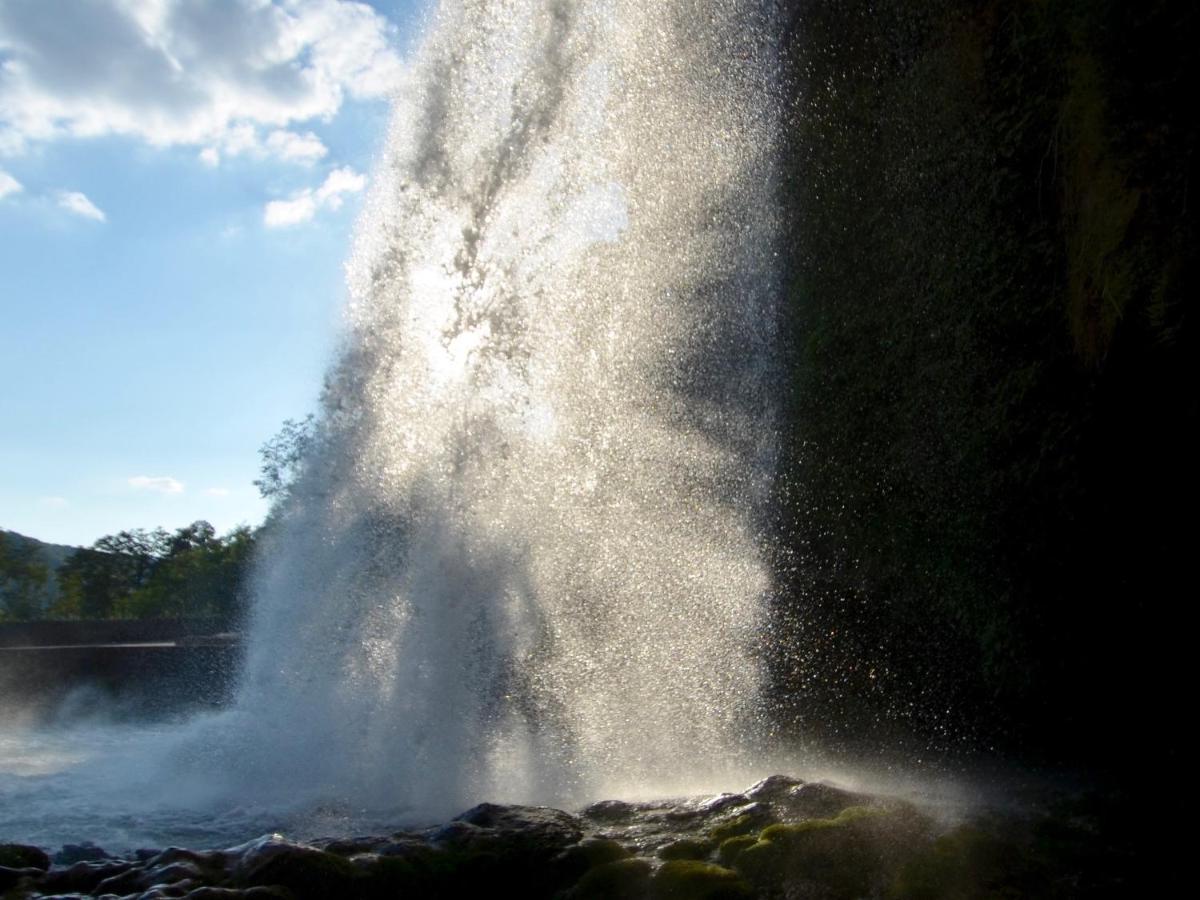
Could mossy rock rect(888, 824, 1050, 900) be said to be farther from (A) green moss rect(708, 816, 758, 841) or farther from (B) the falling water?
(B) the falling water

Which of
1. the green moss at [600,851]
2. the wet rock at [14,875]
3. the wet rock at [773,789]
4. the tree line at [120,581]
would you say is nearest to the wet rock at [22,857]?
the wet rock at [14,875]

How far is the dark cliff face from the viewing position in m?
6.65

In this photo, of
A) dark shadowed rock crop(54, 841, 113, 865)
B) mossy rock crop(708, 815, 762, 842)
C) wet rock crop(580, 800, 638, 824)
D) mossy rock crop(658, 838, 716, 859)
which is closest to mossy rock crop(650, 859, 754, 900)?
mossy rock crop(658, 838, 716, 859)

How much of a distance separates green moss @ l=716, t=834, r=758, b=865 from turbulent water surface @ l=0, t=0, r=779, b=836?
11.4ft

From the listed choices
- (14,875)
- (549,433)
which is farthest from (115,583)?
(14,875)

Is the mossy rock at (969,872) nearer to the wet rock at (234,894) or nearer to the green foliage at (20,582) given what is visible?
the wet rock at (234,894)

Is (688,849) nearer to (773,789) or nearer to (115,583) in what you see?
(773,789)

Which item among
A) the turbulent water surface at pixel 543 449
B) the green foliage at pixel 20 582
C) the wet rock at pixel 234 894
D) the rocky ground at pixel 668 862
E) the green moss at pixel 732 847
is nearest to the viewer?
the wet rock at pixel 234 894

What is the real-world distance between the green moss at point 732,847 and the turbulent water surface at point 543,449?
3466 mm

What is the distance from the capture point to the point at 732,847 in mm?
6270

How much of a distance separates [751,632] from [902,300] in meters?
4.24

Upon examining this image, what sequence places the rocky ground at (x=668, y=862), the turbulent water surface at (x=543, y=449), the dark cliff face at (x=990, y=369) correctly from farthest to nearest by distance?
the turbulent water surface at (x=543, y=449)
the dark cliff face at (x=990, y=369)
the rocky ground at (x=668, y=862)

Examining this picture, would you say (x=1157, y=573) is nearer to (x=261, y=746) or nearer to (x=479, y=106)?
(x=261, y=746)

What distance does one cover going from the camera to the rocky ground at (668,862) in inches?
227
